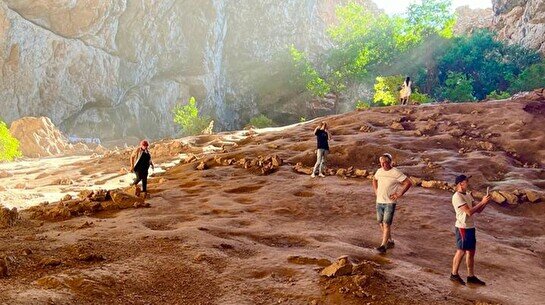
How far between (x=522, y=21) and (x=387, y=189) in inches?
2191

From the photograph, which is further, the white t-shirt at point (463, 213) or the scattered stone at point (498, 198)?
the scattered stone at point (498, 198)

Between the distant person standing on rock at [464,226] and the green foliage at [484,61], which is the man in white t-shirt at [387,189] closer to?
the distant person standing on rock at [464,226]

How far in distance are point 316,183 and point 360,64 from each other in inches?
1632

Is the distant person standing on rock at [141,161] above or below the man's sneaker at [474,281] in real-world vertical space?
above

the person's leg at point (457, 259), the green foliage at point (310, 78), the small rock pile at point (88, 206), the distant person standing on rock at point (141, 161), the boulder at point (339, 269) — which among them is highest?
the green foliage at point (310, 78)

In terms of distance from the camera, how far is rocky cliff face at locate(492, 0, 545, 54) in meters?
50.3

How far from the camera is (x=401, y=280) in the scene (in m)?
6.59

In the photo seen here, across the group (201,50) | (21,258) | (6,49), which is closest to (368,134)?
(21,258)

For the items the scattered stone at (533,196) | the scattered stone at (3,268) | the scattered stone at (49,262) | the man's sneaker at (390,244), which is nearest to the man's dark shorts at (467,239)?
the man's sneaker at (390,244)

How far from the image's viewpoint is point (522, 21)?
5341 cm

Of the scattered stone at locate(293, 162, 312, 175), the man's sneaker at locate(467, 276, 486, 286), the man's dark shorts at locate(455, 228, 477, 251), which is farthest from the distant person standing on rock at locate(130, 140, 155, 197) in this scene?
the man's sneaker at locate(467, 276, 486, 286)

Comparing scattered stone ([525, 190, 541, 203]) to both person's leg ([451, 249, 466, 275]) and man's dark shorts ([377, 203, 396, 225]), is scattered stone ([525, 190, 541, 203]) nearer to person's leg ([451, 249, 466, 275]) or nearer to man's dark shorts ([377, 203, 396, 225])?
man's dark shorts ([377, 203, 396, 225])

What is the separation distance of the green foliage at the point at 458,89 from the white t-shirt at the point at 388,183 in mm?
39755

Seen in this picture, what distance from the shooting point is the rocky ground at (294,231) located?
19.6 ft
